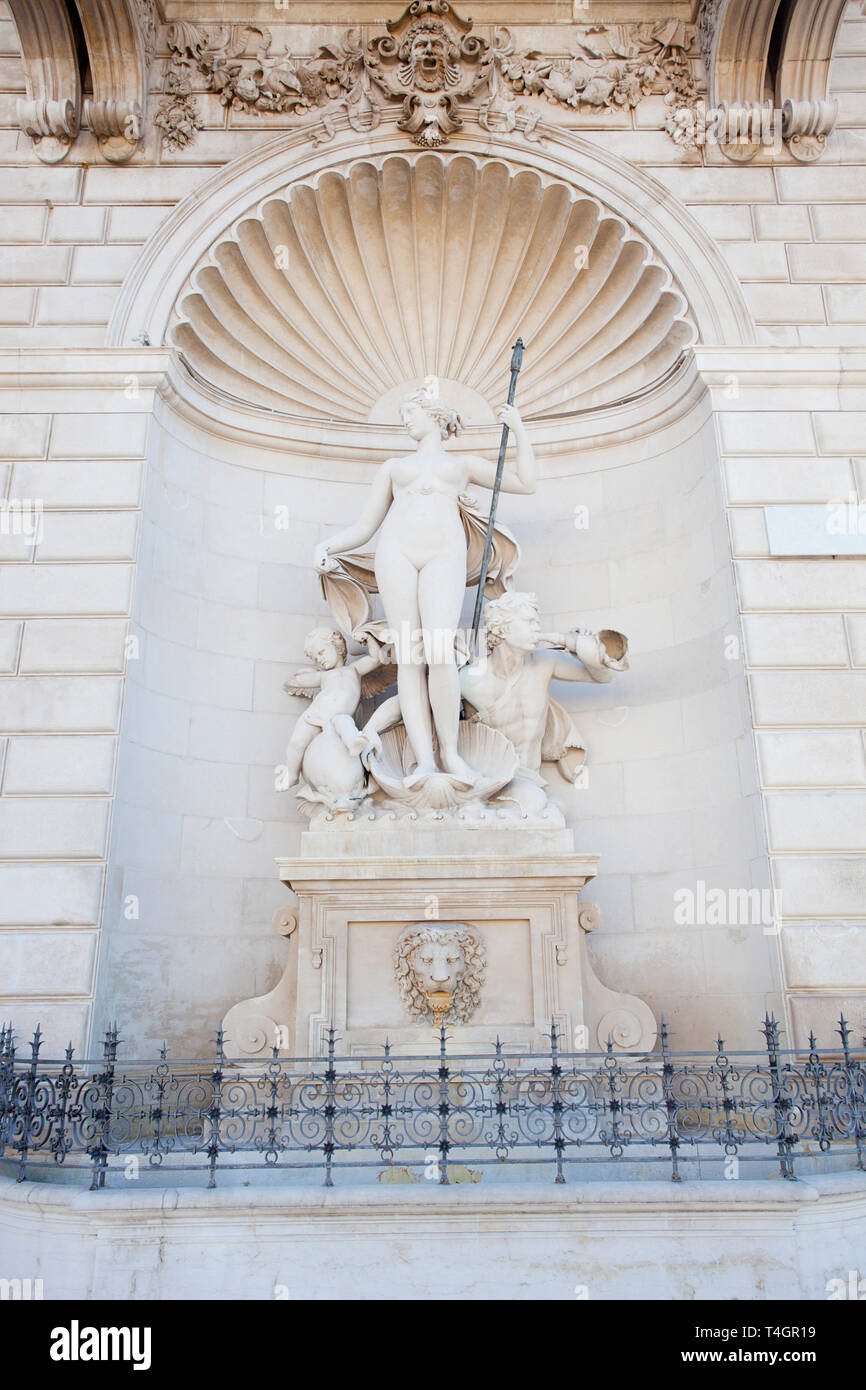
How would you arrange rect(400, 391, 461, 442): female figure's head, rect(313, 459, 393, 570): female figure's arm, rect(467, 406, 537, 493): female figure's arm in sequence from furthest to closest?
rect(400, 391, 461, 442): female figure's head → rect(313, 459, 393, 570): female figure's arm → rect(467, 406, 537, 493): female figure's arm

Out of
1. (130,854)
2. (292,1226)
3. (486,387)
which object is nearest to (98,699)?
(130,854)

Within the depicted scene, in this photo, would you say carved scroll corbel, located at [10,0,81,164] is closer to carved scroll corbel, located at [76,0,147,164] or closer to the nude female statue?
carved scroll corbel, located at [76,0,147,164]

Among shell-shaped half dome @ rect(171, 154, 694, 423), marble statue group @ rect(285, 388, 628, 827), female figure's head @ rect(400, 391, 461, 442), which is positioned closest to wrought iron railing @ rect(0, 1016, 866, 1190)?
marble statue group @ rect(285, 388, 628, 827)

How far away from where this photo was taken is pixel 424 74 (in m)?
10.1

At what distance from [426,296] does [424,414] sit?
2750 millimetres

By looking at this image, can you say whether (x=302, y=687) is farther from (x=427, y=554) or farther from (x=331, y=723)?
(x=427, y=554)

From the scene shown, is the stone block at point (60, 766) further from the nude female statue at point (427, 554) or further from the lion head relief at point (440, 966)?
the lion head relief at point (440, 966)

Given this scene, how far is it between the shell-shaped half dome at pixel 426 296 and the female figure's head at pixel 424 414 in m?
1.84

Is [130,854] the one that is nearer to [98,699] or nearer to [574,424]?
[98,699]

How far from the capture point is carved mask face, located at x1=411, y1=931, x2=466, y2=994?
7.08 metres

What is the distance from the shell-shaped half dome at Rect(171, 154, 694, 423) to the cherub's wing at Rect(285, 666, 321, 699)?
3.08m

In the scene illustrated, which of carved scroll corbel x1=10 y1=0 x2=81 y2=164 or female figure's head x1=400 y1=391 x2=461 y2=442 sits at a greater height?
carved scroll corbel x1=10 y1=0 x2=81 y2=164

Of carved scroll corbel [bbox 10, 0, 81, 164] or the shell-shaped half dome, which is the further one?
the shell-shaped half dome

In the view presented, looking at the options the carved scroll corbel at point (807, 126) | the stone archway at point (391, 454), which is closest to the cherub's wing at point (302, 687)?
the stone archway at point (391, 454)
